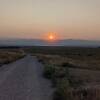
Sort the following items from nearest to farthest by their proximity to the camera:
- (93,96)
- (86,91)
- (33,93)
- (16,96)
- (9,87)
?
(93,96), (86,91), (16,96), (33,93), (9,87)

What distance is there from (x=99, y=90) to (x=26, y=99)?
10.5ft

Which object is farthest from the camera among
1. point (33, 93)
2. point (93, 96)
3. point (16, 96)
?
point (33, 93)

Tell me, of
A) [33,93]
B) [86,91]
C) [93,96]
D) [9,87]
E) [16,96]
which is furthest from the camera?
[9,87]

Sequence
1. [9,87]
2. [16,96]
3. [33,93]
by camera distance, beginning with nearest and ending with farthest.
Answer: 1. [16,96]
2. [33,93]
3. [9,87]

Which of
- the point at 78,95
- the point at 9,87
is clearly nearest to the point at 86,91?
the point at 78,95

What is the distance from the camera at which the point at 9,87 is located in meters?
18.5

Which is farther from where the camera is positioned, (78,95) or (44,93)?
(44,93)

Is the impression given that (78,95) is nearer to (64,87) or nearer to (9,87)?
(64,87)

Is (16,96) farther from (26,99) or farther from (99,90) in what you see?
(99,90)

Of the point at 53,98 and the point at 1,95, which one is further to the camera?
the point at 1,95

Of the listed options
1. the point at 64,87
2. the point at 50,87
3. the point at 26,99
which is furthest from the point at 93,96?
the point at 50,87

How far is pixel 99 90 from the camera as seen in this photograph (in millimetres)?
13266

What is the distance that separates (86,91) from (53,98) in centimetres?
151

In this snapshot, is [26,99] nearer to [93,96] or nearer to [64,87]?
[64,87]
